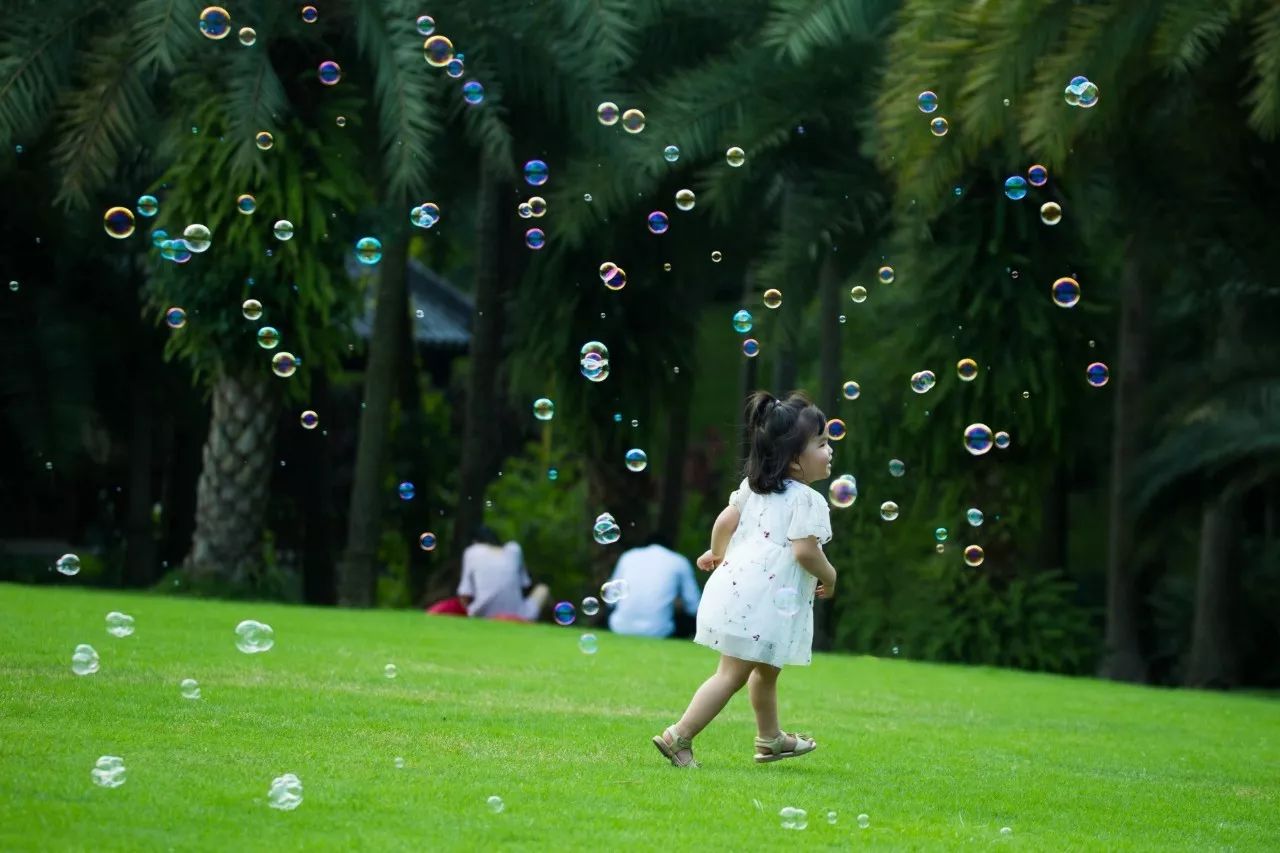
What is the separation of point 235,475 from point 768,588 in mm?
8986

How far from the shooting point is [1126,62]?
1152cm

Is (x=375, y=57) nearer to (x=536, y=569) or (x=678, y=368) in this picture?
(x=678, y=368)

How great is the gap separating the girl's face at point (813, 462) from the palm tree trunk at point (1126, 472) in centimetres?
971

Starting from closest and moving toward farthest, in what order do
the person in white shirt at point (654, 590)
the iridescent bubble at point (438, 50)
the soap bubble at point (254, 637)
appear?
the soap bubble at point (254, 637)
the iridescent bubble at point (438, 50)
the person in white shirt at point (654, 590)

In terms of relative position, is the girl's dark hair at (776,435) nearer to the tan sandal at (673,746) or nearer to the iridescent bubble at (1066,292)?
the tan sandal at (673,746)

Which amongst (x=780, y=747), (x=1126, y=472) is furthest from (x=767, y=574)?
(x=1126, y=472)

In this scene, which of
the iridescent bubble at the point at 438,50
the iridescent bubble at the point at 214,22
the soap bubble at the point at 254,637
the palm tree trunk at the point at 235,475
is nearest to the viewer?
the soap bubble at the point at 254,637

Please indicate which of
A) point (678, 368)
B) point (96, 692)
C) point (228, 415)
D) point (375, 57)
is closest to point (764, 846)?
point (96, 692)

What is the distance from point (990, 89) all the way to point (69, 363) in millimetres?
8836

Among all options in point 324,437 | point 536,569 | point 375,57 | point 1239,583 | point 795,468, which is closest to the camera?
point 795,468

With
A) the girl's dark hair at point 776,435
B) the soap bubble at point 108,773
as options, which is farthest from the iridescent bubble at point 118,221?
the soap bubble at point 108,773

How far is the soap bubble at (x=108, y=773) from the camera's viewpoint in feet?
16.0

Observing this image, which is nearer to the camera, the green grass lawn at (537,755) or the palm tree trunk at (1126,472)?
the green grass lawn at (537,755)

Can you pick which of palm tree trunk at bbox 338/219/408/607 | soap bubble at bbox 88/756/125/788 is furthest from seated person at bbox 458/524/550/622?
soap bubble at bbox 88/756/125/788
